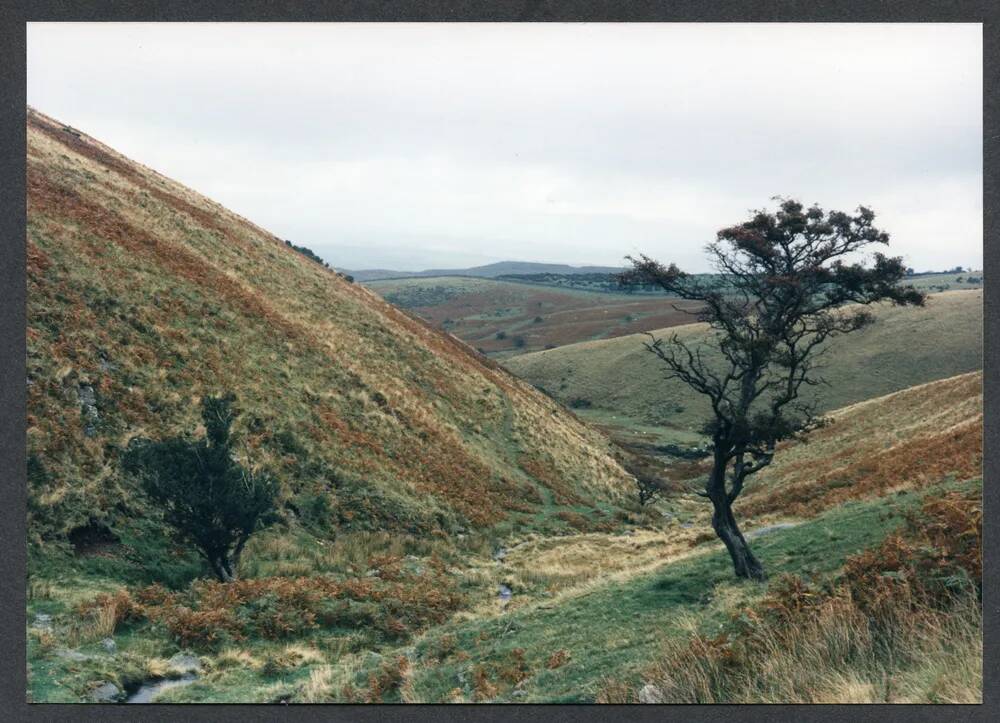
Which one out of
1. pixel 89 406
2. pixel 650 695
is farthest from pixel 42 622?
pixel 650 695

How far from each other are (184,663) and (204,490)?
3.86 meters

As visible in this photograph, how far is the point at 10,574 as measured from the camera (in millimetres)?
7496

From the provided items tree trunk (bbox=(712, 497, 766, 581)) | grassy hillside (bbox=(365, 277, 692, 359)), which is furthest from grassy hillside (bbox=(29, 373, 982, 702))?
grassy hillside (bbox=(365, 277, 692, 359))

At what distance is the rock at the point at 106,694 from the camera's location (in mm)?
7773

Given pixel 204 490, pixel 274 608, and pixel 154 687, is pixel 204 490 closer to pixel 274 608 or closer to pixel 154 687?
pixel 274 608

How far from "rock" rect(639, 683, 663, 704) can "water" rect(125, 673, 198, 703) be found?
638 cm

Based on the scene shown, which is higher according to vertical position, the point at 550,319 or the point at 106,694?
the point at 550,319

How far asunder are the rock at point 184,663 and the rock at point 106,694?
856 mm

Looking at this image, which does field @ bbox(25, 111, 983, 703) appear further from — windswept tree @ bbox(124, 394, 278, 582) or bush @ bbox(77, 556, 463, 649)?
windswept tree @ bbox(124, 394, 278, 582)

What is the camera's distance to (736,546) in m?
11.2

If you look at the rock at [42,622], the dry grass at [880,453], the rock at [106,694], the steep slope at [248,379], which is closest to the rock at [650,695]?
the rock at [106,694]

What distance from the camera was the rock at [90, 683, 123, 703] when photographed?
7.77 m

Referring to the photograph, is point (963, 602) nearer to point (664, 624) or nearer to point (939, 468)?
point (664, 624)
